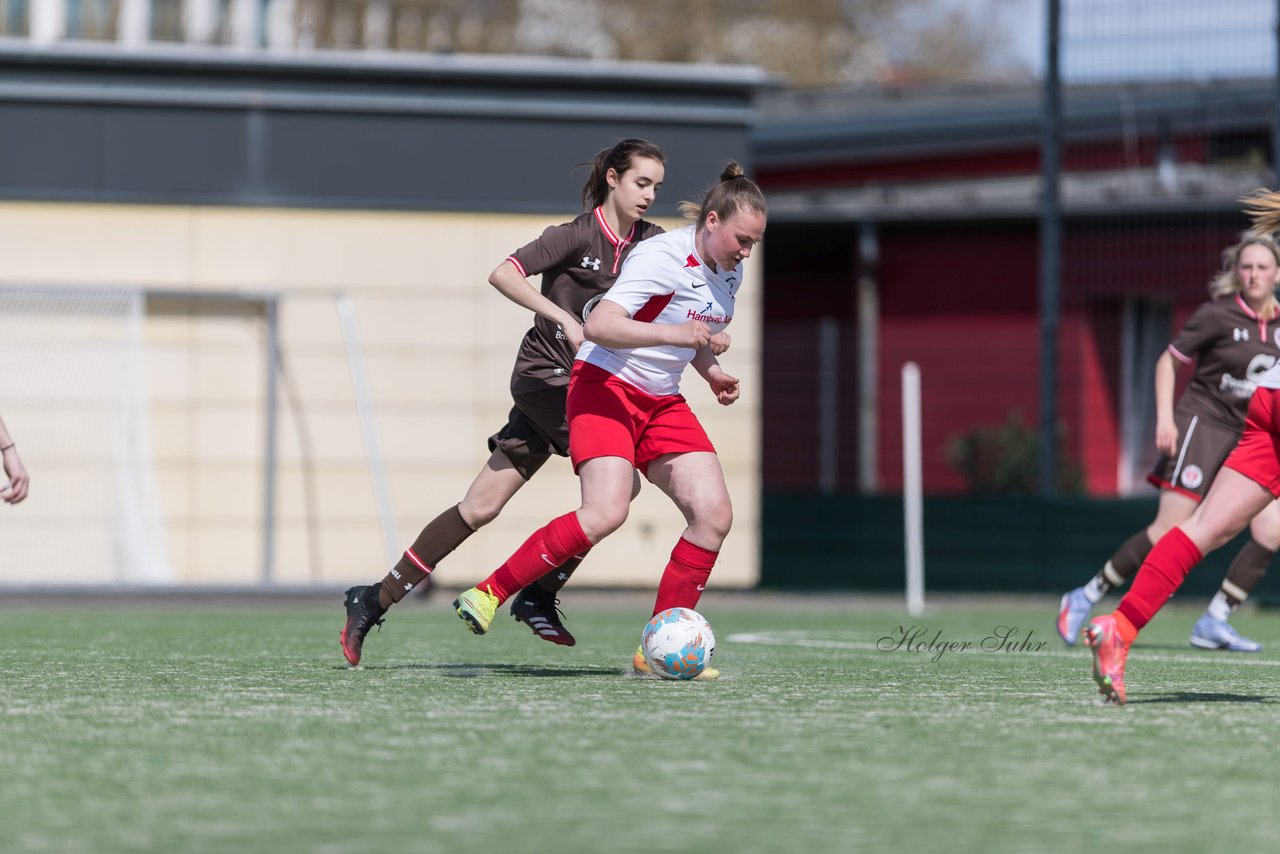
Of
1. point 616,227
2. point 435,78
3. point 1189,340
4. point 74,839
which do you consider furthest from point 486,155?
point 74,839

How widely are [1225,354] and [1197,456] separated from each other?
499 mm

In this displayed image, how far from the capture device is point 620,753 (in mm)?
4508

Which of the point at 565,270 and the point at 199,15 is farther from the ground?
the point at 199,15

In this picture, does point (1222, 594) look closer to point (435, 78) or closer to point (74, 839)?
point (74, 839)

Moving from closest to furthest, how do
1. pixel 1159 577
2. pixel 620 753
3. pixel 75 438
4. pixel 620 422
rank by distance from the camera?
pixel 620 753, pixel 1159 577, pixel 620 422, pixel 75 438

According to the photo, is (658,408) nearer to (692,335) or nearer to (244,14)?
(692,335)

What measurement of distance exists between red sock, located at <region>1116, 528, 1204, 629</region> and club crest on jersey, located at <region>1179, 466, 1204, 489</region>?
11.8 ft

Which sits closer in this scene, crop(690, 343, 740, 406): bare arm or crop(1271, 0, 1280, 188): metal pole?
crop(690, 343, 740, 406): bare arm

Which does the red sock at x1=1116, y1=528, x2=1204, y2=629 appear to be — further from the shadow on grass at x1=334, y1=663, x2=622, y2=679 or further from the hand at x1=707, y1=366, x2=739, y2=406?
the shadow on grass at x1=334, y1=663, x2=622, y2=679

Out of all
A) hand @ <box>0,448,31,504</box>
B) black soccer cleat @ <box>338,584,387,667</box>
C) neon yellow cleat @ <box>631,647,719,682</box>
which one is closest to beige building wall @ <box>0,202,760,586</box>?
hand @ <box>0,448,31,504</box>

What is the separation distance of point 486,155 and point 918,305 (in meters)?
7.90

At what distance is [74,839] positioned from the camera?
3484 mm

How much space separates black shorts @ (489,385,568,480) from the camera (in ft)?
23.0

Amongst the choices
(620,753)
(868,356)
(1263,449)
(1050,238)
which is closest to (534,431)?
(1263,449)
